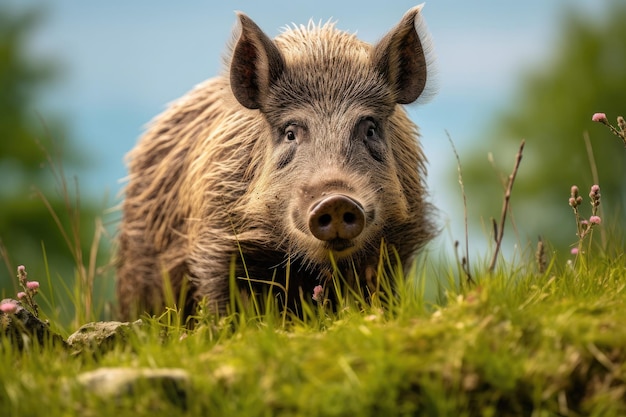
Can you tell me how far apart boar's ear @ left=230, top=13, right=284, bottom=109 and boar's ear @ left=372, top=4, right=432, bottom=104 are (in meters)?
0.76

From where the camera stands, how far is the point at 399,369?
381cm

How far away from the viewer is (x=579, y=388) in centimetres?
395

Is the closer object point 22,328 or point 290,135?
point 22,328

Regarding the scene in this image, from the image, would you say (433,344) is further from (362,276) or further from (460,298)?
(362,276)

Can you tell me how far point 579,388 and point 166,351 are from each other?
1.88 metres

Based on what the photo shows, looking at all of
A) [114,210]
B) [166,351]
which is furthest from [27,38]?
[166,351]

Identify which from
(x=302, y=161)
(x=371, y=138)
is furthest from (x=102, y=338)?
(x=371, y=138)

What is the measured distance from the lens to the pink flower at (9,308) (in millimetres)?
4727

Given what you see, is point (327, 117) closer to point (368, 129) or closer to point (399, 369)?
point (368, 129)

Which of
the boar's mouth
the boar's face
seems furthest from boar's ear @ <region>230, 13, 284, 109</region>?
the boar's mouth

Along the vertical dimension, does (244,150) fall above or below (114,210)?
above

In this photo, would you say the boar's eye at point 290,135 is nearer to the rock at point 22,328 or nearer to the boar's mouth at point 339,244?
the boar's mouth at point 339,244

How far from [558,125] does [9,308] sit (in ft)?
81.5

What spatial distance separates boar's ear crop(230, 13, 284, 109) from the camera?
6.45m
